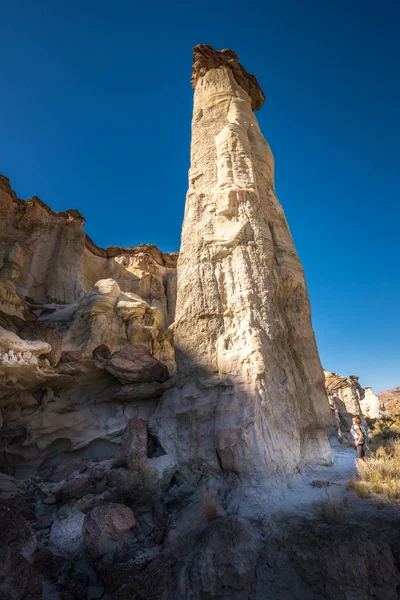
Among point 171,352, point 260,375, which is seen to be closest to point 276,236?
point 260,375

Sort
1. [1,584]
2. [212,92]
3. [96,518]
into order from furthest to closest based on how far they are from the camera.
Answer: [212,92] < [96,518] < [1,584]

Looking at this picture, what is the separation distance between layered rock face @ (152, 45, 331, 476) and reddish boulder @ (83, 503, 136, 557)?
1.62 metres

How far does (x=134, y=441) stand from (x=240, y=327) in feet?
10.1

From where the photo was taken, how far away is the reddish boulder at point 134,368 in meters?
7.82

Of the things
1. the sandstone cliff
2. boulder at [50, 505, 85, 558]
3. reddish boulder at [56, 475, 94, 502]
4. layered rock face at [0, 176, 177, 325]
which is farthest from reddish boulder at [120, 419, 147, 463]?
layered rock face at [0, 176, 177, 325]

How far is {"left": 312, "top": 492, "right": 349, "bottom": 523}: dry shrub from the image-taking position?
4059 mm

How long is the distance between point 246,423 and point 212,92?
959cm

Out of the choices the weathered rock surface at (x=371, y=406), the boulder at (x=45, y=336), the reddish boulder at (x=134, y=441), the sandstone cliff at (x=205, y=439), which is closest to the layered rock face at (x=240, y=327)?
the sandstone cliff at (x=205, y=439)

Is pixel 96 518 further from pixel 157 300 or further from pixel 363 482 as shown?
pixel 157 300

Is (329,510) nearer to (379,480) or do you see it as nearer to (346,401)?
(379,480)

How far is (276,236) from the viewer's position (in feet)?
27.5

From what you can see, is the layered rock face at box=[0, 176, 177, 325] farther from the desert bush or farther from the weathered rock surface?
the desert bush

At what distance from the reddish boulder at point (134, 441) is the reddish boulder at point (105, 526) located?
1.35 meters

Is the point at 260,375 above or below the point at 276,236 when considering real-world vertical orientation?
below
